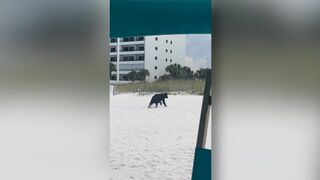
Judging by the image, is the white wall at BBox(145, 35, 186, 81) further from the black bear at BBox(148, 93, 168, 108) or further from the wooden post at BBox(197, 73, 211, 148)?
the wooden post at BBox(197, 73, 211, 148)

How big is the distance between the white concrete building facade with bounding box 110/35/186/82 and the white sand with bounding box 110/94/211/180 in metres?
0.23

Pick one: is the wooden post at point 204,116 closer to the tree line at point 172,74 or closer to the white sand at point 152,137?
the white sand at point 152,137

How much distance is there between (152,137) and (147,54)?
122 cm

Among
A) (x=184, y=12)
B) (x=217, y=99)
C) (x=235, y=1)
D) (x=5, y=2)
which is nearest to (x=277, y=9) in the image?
(x=235, y=1)

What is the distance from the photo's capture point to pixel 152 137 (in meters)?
3.32

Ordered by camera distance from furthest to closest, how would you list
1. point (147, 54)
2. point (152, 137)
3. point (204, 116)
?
point (152, 137) < point (147, 54) < point (204, 116)

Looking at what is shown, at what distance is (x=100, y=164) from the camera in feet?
5.09

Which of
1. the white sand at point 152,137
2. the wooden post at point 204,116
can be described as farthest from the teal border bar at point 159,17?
the white sand at point 152,137

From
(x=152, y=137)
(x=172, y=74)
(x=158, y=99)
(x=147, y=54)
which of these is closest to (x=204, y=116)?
(x=172, y=74)

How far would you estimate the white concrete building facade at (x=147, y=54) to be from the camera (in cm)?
208

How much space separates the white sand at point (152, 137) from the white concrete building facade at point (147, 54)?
23 cm

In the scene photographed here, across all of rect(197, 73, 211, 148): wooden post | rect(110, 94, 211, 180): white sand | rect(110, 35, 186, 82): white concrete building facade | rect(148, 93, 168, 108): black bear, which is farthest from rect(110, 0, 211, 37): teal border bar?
rect(148, 93, 168, 108): black bear

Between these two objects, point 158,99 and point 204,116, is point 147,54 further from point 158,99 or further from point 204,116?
point 204,116

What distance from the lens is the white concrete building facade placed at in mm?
2078
